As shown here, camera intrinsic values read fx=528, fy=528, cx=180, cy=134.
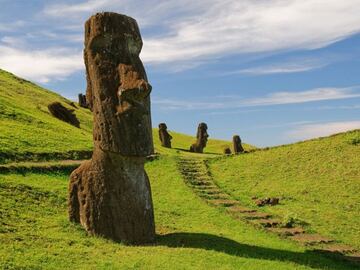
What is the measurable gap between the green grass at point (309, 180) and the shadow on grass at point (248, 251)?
2726mm

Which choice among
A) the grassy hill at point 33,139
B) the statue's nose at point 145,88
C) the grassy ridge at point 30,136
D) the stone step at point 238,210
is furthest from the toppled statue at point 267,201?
the grassy ridge at point 30,136

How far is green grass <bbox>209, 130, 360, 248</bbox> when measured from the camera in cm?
2203

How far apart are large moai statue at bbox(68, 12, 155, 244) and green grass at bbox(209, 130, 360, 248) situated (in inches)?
324

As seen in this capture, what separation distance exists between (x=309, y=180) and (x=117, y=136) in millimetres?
16200

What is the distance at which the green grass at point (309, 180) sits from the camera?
72.3ft

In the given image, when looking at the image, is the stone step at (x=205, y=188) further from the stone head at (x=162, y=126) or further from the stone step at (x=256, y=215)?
the stone head at (x=162, y=126)

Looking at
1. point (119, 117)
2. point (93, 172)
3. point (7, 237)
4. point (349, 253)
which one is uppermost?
point (119, 117)

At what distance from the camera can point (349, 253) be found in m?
17.7

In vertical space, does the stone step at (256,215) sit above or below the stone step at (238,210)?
below

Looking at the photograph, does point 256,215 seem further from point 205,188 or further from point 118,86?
point 118,86

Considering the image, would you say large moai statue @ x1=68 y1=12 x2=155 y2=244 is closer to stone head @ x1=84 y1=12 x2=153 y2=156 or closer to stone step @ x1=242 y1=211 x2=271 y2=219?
stone head @ x1=84 y1=12 x2=153 y2=156

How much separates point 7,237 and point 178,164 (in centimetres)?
1986

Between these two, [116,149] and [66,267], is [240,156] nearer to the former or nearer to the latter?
[116,149]

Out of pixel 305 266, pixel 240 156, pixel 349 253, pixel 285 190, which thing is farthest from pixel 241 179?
pixel 305 266
